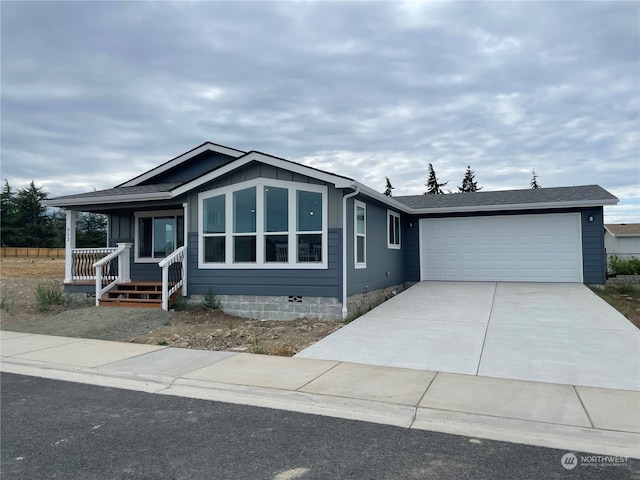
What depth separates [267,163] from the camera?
34.8 feet

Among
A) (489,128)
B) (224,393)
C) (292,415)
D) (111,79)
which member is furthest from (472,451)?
(489,128)

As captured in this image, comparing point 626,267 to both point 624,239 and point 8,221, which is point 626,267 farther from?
point 8,221

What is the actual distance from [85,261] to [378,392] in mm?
11140

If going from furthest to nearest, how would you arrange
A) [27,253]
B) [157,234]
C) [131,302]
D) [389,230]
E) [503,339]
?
[27,253], [389,230], [157,234], [131,302], [503,339]

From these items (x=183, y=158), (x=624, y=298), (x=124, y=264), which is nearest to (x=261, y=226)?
(x=124, y=264)

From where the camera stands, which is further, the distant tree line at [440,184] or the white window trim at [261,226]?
the distant tree line at [440,184]

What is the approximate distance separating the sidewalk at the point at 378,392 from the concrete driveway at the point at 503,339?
19.4 inches

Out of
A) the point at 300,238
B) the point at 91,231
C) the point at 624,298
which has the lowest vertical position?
the point at 624,298

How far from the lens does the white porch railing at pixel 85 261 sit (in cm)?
1323

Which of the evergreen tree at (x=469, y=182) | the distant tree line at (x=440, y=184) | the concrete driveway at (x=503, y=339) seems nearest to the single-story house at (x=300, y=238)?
the concrete driveway at (x=503, y=339)

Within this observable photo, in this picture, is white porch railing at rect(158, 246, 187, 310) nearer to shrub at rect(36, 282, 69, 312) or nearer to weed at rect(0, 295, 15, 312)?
shrub at rect(36, 282, 69, 312)

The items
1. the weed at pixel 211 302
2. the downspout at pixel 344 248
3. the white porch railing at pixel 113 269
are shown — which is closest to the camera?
the downspout at pixel 344 248

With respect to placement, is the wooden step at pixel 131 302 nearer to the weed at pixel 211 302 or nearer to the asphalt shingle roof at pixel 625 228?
the weed at pixel 211 302

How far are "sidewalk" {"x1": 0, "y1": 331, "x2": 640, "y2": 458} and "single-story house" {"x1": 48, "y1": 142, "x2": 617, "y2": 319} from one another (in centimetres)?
355
